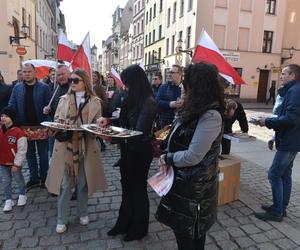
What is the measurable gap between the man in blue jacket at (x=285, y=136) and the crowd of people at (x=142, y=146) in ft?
0.04

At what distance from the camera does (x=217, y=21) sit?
25703 mm

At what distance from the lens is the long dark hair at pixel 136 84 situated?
3.10m

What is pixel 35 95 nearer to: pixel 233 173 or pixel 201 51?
pixel 201 51

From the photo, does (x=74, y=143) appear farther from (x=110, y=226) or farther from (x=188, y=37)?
(x=188, y=37)

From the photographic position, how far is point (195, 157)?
2.24 m

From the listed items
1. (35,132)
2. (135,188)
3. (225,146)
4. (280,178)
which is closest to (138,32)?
(225,146)

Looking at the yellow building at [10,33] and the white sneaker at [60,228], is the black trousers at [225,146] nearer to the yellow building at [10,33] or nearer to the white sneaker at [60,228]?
the white sneaker at [60,228]

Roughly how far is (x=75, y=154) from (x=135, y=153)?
0.80 meters

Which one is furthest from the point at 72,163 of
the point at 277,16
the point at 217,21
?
the point at 277,16

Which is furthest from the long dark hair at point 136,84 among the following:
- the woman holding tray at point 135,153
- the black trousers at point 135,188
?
the black trousers at point 135,188

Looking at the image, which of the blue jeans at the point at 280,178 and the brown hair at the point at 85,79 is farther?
the blue jeans at the point at 280,178

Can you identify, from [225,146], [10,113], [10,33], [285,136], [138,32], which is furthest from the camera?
[138,32]

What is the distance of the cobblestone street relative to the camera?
3.40 m

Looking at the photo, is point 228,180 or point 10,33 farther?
point 10,33
